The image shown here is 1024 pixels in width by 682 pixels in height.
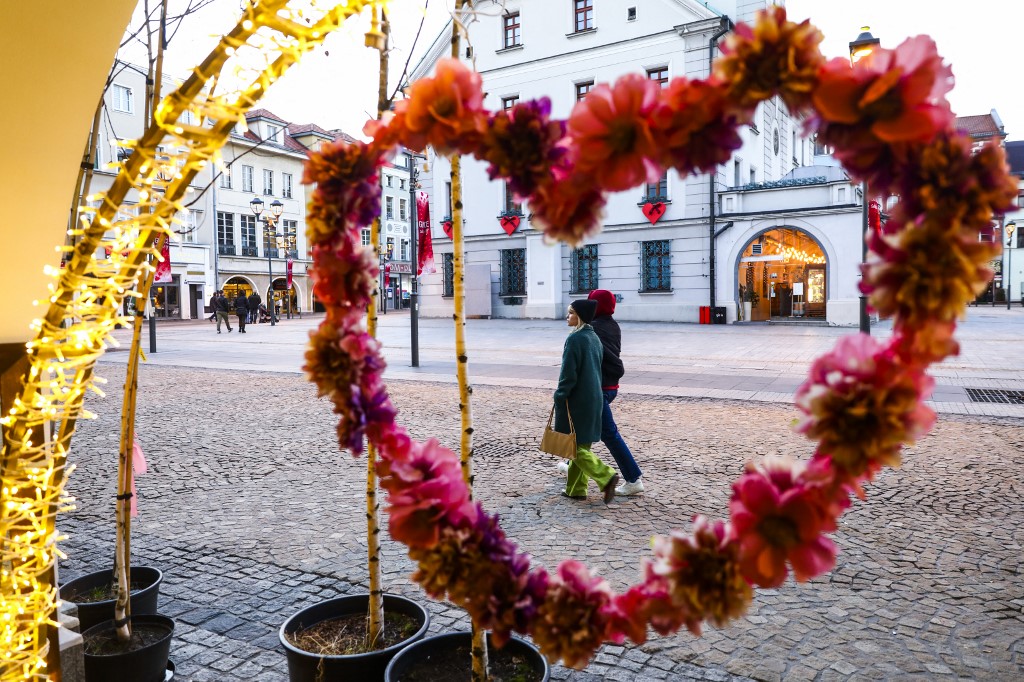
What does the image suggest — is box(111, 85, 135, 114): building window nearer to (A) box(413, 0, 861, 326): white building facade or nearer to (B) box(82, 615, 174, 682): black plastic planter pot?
(A) box(413, 0, 861, 326): white building facade

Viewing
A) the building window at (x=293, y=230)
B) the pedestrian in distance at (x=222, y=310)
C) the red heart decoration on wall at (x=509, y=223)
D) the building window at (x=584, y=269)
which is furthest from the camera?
the building window at (x=293, y=230)

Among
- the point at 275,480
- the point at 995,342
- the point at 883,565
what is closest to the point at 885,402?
the point at 883,565

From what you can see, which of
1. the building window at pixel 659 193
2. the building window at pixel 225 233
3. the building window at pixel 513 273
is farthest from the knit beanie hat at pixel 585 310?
the building window at pixel 225 233

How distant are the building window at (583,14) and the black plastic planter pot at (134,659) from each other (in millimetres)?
29925

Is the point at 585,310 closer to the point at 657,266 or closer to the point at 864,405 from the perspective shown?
the point at 864,405

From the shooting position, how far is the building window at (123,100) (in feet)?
128

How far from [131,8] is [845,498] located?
204 centimetres

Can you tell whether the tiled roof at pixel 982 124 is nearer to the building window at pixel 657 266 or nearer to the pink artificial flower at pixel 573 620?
the building window at pixel 657 266

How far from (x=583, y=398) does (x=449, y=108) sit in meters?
4.29

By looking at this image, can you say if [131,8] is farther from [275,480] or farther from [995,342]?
[995,342]

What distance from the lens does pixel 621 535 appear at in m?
4.76

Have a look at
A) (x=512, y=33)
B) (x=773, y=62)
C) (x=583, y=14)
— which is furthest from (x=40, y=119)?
(x=512, y=33)

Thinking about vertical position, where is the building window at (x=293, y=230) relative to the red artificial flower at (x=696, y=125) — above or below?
above

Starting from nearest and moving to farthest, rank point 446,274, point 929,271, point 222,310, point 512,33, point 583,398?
point 929,271 < point 583,398 < point 222,310 < point 512,33 < point 446,274
